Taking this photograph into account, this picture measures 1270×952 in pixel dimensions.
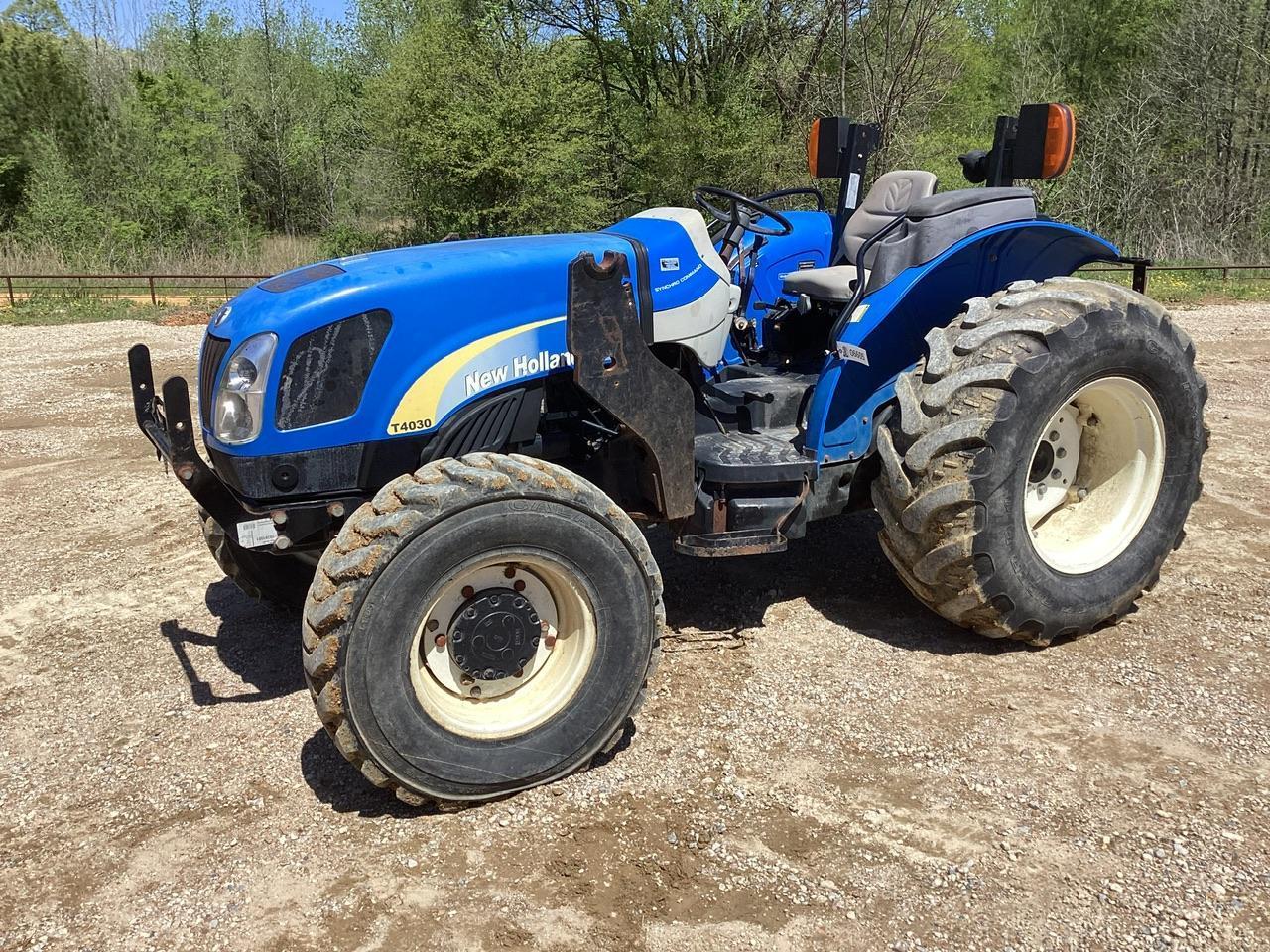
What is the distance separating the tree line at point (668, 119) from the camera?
2220cm

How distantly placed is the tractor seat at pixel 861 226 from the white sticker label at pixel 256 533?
255 cm

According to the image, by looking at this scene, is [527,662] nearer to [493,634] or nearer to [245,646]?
[493,634]

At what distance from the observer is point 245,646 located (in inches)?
167

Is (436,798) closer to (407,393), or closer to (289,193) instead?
(407,393)

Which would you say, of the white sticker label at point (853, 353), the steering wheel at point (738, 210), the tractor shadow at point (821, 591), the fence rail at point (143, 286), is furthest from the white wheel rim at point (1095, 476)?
the fence rail at point (143, 286)

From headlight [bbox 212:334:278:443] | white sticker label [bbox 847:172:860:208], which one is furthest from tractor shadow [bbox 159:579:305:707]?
white sticker label [bbox 847:172:860:208]

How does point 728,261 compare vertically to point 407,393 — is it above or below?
above

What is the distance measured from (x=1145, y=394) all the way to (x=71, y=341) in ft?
41.5

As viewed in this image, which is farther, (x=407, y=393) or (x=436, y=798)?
(x=407, y=393)

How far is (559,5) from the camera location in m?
24.3

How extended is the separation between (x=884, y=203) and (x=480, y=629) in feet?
9.83

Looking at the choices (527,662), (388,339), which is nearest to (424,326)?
(388,339)

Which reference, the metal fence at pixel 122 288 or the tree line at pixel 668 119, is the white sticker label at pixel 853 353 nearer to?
the metal fence at pixel 122 288

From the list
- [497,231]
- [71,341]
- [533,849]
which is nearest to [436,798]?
[533,849]
